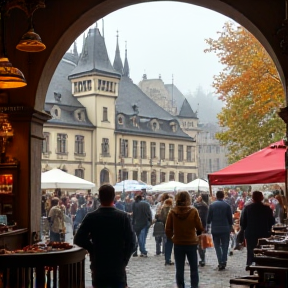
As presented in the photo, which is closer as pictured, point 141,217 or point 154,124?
point 141,217

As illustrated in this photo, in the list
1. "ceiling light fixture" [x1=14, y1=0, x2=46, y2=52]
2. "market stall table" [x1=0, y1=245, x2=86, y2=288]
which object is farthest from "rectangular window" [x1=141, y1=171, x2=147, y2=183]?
"market stall table" [x1=0, y1=245, x2=86, y2=288]

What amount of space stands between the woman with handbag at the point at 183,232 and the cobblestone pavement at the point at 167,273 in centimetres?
161

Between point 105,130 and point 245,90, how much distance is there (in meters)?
41.4

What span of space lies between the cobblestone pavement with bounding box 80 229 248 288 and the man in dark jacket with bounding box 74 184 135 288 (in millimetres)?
4093

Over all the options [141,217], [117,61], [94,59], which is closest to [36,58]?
[141,217]

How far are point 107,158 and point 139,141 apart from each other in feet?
21.6

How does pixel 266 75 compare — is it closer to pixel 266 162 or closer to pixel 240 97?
pixel 240 97

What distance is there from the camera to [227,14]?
929cm

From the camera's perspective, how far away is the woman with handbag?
8383 millimetres

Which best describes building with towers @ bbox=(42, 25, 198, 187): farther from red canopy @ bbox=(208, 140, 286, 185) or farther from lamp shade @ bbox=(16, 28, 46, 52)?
lamp shade @ bbox=(16, 28, 46, 52)

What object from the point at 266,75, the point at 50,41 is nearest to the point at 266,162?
the point at 50,41

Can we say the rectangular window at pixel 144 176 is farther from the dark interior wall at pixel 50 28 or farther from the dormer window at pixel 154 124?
the dark interior wall at pixel 50 28

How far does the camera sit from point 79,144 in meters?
62.0

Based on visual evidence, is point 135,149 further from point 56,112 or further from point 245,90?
point 245,90
